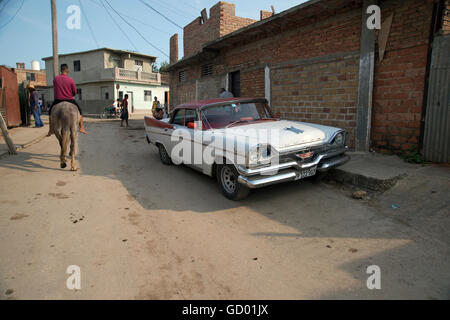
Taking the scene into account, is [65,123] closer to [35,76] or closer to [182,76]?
[182,76]

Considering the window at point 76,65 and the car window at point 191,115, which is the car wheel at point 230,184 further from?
the window at point 76,65

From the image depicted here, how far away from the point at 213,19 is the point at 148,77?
26.6 metres

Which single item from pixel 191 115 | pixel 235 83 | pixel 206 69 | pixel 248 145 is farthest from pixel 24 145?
pixel 248 145

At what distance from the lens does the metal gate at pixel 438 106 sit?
201 inches

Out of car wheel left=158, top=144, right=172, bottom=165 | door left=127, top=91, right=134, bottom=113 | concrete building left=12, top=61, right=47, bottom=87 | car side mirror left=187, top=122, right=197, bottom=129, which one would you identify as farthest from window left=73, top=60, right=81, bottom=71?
car side mirror left=187, top=122, right=197, bottom=129

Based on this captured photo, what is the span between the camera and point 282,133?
448 centimetres

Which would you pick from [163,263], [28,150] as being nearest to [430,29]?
[163,263]

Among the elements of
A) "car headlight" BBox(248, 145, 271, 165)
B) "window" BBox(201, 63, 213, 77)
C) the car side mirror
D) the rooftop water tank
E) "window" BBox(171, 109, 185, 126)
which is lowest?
"car headlight" BBox(248, 145, 271, 165)

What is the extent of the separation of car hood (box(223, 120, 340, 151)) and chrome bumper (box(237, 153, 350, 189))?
10.8 inches

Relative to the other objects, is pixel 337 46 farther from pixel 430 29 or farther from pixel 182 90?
pixel 182 90

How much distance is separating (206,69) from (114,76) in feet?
80.7

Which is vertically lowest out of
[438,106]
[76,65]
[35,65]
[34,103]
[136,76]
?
[438,106]

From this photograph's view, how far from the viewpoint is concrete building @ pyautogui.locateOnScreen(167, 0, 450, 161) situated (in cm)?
532

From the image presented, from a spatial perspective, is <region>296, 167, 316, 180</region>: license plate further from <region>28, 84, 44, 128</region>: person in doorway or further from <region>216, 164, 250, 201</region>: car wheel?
<region>28, 84, 44, 128</region>: person in doorway
